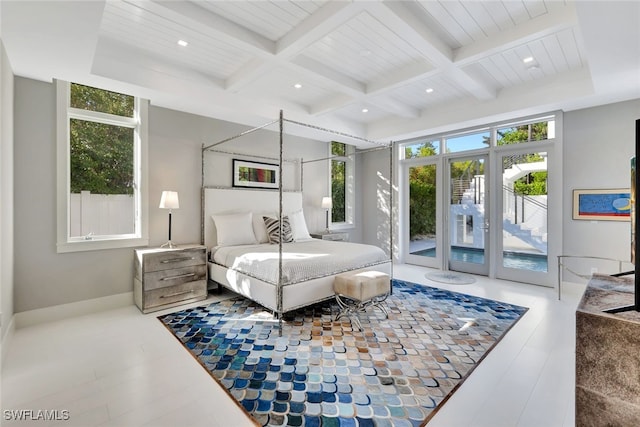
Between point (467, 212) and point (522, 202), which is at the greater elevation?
point (522, 202)

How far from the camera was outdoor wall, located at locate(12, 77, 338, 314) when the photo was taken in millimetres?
3141

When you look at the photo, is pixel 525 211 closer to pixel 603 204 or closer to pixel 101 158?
pixel 603 204

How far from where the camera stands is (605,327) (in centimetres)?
115

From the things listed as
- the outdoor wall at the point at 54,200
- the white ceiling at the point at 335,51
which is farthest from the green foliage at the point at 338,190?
the outdoor wall at the point at 54,200

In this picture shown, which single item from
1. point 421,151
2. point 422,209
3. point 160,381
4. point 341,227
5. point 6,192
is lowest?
point 160,381

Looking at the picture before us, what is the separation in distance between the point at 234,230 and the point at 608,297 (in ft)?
13.2

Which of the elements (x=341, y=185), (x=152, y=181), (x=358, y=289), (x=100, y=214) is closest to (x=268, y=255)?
(x=358, y=289)

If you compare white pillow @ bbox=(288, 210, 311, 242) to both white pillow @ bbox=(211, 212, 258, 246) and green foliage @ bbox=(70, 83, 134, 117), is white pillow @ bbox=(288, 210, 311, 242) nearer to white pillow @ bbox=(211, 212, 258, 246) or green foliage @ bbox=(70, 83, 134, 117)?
white pillow @ bbox=(211, 212, 258, 246)

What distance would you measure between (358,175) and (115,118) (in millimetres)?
4856

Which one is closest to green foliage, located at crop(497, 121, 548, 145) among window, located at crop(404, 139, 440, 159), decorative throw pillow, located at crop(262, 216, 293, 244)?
window, located at crop(404, 139, 440, 159)

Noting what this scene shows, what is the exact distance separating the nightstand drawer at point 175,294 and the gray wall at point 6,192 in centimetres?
115

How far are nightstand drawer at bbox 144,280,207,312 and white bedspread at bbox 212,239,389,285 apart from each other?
0.42 metres

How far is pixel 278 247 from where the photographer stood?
166 inches

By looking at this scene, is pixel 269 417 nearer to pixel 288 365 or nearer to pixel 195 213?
pixel 288 365
